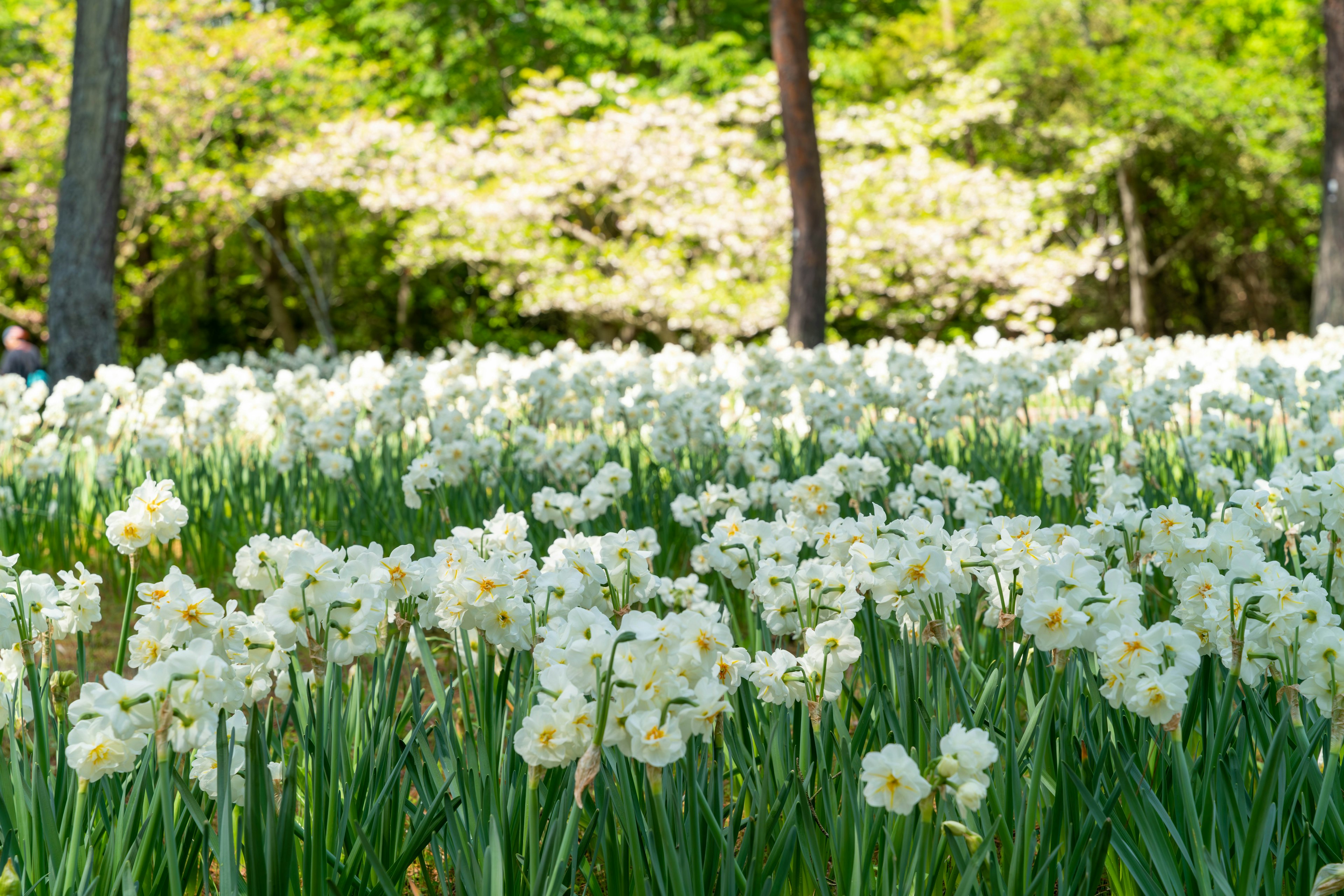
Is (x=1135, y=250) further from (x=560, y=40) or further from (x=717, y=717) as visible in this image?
(x=717, y=717)

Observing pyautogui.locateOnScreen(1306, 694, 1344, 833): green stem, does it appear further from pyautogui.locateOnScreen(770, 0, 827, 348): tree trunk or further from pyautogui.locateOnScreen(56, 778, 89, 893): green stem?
pyautogui.locateOnScreen(770, 0, 827, 348): tree trunk

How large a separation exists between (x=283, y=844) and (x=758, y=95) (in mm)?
15934

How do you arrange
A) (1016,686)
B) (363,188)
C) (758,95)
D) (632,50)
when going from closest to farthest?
(1016,686) < (758,95) < (363,188) < (632,50)

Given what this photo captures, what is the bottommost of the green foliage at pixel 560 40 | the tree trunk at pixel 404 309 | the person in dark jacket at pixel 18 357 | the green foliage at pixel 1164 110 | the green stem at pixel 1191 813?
the green stem at pixel 1191 813

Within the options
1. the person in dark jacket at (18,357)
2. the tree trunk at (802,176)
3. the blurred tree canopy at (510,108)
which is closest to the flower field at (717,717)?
the tree trunk at (802,176)

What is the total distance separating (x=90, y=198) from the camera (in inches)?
314

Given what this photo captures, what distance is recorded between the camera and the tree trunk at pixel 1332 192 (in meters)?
10.5

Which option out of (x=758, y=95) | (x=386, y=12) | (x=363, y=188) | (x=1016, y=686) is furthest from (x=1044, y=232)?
(x=1016, y=686)

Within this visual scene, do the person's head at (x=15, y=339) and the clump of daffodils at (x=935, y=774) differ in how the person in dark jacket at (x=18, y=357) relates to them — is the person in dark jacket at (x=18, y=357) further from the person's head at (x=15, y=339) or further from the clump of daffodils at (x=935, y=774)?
the clump of daffodils at (x=935, y=774)

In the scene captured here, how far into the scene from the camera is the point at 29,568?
412cm

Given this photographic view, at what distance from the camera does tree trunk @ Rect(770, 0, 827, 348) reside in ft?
31.4

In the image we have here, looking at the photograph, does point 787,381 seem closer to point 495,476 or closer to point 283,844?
point 495,476

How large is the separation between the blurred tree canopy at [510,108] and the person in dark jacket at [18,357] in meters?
5.52

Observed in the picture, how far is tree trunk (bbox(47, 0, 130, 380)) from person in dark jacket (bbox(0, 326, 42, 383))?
2794mm
